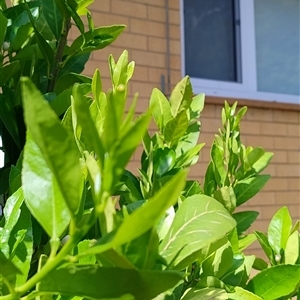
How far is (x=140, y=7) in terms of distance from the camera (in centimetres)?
280

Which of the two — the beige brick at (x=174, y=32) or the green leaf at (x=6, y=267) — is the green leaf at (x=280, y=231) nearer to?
the green leaf at (x=6, y=267)

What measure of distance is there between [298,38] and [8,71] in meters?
3.31

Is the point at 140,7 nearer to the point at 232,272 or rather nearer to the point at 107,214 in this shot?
the point at 232,272

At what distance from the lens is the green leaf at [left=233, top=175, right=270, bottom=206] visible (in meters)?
0.79

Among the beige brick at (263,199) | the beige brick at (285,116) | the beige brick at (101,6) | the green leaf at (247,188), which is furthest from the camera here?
the beige brick at (285,116)

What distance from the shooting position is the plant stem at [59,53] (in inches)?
28.1

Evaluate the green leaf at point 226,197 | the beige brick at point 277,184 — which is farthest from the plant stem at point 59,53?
the beige brick at point 277,184

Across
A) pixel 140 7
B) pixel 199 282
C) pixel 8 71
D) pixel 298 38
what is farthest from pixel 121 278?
pixel 298 38

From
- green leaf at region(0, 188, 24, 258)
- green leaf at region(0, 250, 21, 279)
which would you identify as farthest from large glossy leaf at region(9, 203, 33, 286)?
green leaf at region(0, 250, 21, 279)

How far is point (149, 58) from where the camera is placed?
281 centimetres

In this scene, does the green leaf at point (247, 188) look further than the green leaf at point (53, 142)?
Yes

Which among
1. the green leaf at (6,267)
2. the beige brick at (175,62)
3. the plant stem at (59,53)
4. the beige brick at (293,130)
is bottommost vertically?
the green leaf at (6,267)

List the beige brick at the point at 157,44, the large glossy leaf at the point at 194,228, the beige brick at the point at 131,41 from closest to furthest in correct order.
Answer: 1. the large glossy leaf at the point at 194,228
2. the beige brick at the point at 131,41
3. the beige brick at the point at 157,44

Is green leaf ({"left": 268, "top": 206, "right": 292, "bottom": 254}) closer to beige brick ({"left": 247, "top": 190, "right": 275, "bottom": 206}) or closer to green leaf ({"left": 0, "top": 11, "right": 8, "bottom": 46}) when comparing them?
green leaf ({"left": 0, "top": 11, "right": 8, "bottom": 46})
